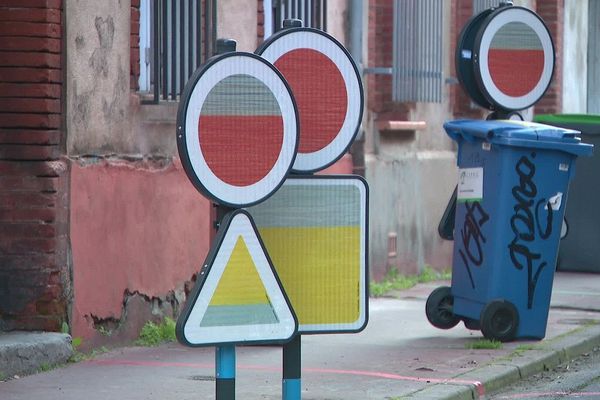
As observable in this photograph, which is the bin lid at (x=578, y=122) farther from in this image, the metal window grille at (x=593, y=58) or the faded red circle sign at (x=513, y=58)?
the metal window grille at (x=593, y=58)

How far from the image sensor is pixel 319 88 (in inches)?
248

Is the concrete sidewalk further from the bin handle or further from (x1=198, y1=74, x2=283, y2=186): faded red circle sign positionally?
(x1=198, y1=74, x2=283, y2=186): faded red circle sign

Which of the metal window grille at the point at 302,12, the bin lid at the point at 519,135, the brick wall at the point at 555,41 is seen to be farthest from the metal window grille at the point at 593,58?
the bin lid at the point at 519,135

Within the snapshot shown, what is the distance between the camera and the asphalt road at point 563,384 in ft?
26.5

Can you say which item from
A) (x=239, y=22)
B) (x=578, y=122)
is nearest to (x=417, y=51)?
(x=578, y=122)

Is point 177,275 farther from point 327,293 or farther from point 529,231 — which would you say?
point 327,293

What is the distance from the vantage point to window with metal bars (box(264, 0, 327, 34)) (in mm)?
11992

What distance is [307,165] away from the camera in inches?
245

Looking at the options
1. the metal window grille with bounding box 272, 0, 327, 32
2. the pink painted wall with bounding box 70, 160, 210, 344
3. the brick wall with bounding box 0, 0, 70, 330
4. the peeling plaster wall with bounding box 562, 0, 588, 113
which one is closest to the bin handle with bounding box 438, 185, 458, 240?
the pink painted wall with bounding box 70, 160, 210, 344

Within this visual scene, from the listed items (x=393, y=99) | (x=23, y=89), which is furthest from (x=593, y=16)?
(x=23, y=89)

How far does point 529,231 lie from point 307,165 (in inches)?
149

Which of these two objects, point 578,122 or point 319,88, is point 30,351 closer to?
point 319,88

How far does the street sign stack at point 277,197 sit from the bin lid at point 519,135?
341 centimetres

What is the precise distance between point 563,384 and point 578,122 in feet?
22.4
